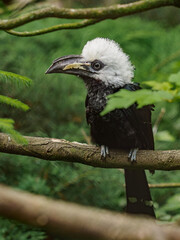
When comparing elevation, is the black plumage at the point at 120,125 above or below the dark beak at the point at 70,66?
below

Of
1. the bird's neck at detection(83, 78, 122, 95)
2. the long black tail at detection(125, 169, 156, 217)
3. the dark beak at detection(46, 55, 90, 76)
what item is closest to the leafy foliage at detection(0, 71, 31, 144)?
the dark beak at detection(46, 55, 90, 76)

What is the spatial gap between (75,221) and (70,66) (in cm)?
220

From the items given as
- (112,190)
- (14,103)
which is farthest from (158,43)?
(14,103)

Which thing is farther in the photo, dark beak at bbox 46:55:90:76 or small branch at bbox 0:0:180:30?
dark beak at bbox 46:55:90:76

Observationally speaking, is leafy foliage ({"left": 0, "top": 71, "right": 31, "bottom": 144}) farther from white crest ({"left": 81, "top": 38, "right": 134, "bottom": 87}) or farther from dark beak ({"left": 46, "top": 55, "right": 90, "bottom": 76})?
white crest ({"left": 81, "top": 38, "right": 134, "bottom": 87})

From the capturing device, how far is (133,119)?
2.94m

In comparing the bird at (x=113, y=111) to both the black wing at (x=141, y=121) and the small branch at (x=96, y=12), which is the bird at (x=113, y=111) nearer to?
the black wing at (x=141, y=121)

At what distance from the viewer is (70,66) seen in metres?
2.99

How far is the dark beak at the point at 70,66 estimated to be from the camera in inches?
115

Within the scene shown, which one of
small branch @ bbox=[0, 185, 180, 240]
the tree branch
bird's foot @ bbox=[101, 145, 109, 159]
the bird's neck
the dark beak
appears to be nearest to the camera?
small branch @ bbox=[0, 185, 180, 240]

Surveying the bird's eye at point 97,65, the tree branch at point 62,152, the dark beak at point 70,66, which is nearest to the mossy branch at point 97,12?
the dark beak at point 70,66

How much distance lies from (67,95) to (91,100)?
2.07 m

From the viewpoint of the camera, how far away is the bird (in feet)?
9.66

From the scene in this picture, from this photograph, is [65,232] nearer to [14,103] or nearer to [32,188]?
[14,103]
